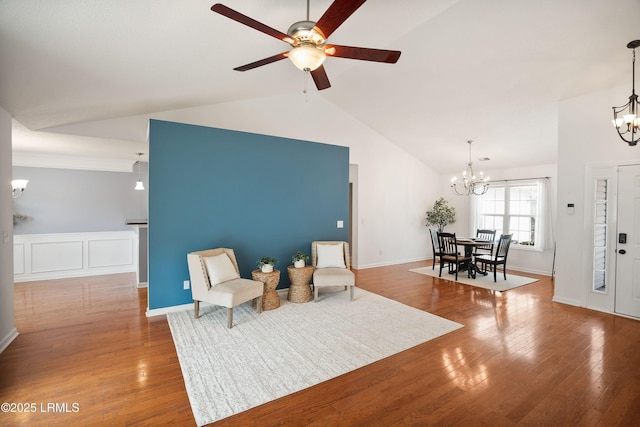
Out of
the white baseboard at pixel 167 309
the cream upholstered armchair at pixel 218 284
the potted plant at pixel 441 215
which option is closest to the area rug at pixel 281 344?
the white baseboard at pixel 167 309

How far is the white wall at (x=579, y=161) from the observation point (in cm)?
395

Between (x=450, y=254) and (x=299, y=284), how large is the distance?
3.61 m

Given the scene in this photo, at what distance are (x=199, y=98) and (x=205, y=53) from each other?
1.68m

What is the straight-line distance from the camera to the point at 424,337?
10.6 ft

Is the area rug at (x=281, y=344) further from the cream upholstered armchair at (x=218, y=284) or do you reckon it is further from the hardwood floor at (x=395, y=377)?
the cream upholstered armchair at (x=218, y=284)

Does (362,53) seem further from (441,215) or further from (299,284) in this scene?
(441,215)

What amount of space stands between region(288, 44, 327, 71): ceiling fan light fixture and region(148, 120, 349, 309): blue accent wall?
2.56 metres

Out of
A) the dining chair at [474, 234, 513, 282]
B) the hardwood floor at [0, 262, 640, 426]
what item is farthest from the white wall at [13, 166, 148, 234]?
the dining chair at [474, 234, 513, 282]

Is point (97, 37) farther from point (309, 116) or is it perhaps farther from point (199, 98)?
point (309, 116)

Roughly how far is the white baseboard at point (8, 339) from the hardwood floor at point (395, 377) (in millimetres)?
73

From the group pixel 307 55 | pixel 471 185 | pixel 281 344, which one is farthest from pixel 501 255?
pixel 307 55

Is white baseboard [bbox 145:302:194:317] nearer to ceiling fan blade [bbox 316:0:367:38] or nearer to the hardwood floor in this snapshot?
the hardwood floor

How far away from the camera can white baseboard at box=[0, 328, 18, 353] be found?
2.90 metres

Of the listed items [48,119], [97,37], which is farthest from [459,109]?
[48,119]
